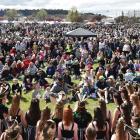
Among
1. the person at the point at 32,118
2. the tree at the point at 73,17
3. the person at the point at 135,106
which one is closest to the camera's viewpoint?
the person at the point at 32,118

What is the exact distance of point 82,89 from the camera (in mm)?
17453

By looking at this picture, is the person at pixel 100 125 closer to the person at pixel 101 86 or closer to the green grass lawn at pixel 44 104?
the green grass lawn at pixel 44 104

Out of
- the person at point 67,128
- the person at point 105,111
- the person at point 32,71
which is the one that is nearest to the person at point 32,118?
the person at point 67,128

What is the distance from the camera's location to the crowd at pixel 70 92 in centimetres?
769

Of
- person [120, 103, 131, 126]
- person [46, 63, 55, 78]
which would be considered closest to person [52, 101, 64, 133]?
person [120, 103, 131, 126]

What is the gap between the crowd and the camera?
7.69 m

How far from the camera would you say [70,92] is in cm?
1784

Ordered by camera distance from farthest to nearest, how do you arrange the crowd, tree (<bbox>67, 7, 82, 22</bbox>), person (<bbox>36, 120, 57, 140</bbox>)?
1. tree (<bbox>67, 7, 82, 22</bbox>)
2. the crowd
3. person (<bbox>36, 120, 57, 140</bbox>)

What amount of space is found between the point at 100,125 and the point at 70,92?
10.1 meters

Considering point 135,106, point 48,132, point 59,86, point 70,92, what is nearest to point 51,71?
point 70,92

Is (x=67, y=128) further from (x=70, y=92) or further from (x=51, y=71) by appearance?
(x=51, y=71)

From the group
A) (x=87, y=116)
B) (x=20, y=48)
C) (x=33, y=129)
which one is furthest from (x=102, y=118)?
(x=20, y=48)

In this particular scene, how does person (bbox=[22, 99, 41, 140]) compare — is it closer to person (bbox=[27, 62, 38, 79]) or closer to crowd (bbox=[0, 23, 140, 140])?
crowd (bbox=[0, 23, 140, 140])

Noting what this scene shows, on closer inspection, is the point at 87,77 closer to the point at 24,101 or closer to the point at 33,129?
the point at 24,101
